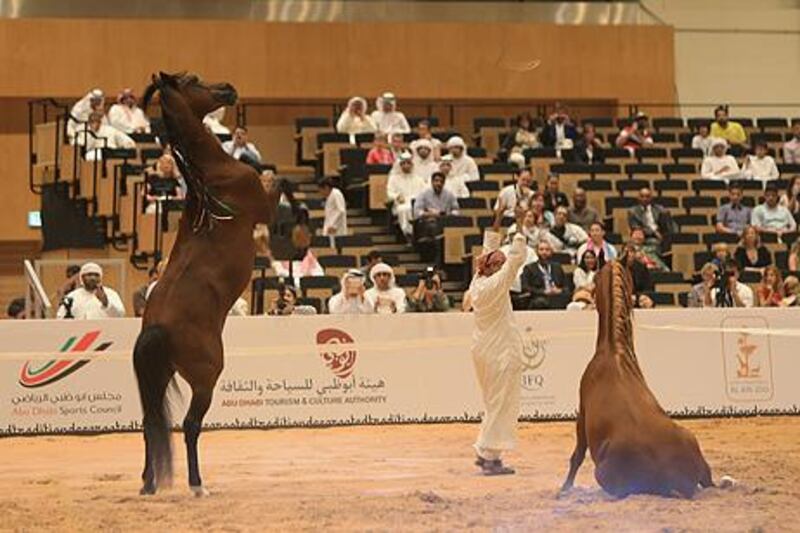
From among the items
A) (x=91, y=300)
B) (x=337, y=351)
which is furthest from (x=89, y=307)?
(x=337, y=351)

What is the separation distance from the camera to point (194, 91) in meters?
12.1

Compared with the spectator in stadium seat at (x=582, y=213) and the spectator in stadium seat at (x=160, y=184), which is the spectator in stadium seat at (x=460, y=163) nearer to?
the spectator in stadium seat at (x=582, y=213)

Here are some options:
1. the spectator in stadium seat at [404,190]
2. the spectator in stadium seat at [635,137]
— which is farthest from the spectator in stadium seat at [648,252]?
the spectator in stadium seat at [635,137]

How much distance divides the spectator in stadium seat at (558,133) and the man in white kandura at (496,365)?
16.0 metres

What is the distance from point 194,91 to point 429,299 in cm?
841

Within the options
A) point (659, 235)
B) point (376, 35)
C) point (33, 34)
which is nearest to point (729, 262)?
point (659, 235)

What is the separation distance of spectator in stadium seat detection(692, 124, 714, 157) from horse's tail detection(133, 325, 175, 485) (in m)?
20.0

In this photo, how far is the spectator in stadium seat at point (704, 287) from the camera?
21.2 m

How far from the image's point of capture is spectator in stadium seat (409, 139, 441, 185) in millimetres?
26078

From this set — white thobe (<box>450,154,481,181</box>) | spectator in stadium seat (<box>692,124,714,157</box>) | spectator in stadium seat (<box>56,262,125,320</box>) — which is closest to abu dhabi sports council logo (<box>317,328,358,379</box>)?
spectator in stadium seat (<box>56,262,125,320</box>)

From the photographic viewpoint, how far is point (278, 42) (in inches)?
1313

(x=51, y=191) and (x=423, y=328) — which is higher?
(x=51, y=191)

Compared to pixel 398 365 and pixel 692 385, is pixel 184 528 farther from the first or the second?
pixel 692 385

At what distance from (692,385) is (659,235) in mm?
6084
